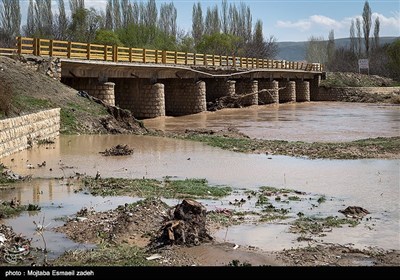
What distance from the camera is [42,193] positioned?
45.6 feet

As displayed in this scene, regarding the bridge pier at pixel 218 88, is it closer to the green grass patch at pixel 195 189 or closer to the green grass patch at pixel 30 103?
the green grass patch at pixel 30 103

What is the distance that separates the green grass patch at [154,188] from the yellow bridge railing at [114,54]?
51.7 ft

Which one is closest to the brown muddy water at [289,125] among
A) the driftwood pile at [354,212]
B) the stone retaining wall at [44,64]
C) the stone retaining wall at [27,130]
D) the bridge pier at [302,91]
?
the stone retaining wall at [44,64]

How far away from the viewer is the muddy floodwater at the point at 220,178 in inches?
421

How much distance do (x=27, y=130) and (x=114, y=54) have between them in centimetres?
1496

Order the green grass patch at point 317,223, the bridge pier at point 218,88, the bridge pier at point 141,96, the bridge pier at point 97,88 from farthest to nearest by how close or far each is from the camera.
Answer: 1. the bridge pier at point 218,88
2. the bridge pier at point 141,96
3. the bridge pier at point 97,88
4. the green grass patch at point 317,223

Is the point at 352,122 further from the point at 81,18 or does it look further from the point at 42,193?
the point at 81,18

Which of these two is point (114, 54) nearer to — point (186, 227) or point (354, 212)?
point (354, 212)

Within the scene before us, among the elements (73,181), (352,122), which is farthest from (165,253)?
(352,122)

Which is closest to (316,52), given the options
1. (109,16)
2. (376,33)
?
(376,33)

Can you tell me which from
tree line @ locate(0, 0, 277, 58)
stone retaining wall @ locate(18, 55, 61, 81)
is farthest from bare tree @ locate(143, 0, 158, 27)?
stone retaining wall @ locate(18, 55, 61, 81)

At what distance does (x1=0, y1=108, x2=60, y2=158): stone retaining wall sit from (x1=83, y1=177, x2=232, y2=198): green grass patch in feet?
13.7

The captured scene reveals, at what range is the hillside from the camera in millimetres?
25656

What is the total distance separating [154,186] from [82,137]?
34.2 feet
